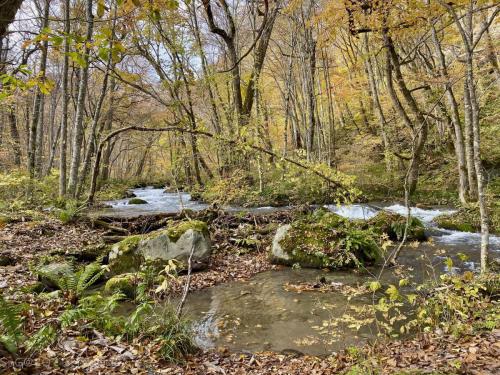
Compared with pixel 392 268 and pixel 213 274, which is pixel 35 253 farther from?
pixel 392 268

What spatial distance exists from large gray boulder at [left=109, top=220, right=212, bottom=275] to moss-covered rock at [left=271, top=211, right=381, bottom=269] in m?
1.89

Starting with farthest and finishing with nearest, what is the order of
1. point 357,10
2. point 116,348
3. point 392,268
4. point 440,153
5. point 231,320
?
point 440,153
point 357,10
point 392,268
point 231,320
point 116,348

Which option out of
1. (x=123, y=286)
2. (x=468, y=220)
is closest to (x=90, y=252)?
(x=123, y=286)

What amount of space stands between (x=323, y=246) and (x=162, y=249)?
390 cm

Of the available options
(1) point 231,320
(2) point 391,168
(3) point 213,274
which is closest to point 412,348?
(1) point 231,320

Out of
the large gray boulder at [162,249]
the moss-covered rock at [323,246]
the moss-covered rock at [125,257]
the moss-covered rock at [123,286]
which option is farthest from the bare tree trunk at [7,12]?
the moss-covered rock at [323,246]

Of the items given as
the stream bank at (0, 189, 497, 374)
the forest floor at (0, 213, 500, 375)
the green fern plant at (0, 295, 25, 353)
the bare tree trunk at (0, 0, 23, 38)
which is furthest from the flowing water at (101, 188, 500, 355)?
the bare tree trunk at (0, 0, 23, 38)

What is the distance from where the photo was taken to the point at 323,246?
349 inches

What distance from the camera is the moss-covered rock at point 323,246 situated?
336 inches

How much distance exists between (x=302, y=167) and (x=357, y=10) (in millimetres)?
8453

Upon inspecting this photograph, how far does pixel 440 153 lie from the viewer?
66.6ft

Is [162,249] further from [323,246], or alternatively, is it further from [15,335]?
[15,335]

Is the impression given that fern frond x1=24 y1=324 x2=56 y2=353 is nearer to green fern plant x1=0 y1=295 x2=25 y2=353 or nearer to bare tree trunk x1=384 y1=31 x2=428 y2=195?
green fern plant x1=0 y1=295 x2=25 y2=353

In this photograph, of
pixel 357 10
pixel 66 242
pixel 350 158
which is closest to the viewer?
pixel 66 242
